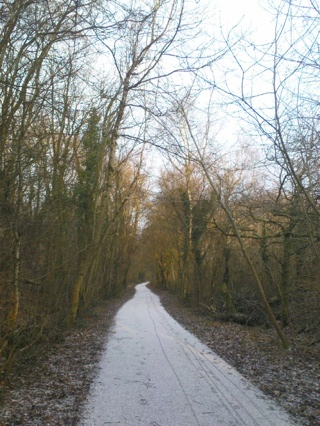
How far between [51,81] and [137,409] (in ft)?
18.1

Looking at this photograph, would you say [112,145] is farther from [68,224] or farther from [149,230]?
[149,230]

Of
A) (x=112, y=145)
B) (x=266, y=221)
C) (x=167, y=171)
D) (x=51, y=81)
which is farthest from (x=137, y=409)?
(x=167, y=171)

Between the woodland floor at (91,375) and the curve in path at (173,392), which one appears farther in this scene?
the woodland floor at (91,375)

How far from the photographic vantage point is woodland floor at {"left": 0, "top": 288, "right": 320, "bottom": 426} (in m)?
5.21

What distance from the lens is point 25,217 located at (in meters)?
6.95

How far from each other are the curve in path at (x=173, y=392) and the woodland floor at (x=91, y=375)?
0.26 meters

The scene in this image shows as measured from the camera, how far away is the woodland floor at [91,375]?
205 inches

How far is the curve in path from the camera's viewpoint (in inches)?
195

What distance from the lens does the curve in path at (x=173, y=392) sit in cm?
496

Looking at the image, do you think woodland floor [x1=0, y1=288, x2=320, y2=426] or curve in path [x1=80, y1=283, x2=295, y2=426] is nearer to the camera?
curve in path [x1=80, y1=283, x2=295, y2=426]

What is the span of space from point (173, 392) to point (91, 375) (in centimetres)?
186

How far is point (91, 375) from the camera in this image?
7.18 m

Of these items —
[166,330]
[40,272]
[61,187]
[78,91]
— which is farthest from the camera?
[166,330]

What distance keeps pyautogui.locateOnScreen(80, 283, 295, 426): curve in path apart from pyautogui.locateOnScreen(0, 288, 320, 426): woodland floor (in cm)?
26
